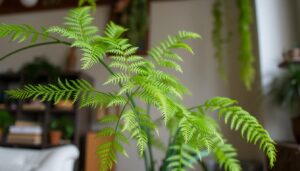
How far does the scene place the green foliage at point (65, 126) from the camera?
2.33 m

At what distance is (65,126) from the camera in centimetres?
235

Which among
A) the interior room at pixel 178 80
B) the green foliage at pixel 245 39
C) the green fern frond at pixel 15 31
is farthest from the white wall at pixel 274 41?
the green fern frond at pixel 15 31

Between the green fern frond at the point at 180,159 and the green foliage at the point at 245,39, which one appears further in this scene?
the green foliage at the point at 245,39

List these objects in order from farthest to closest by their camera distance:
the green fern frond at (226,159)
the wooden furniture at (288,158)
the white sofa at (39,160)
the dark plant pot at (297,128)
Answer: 1. the white sofa at (39,160)
2. the dark plant pot at (297,128)
3. the wooden furniture at (288,158)
4. the green fern frond at (226,159)

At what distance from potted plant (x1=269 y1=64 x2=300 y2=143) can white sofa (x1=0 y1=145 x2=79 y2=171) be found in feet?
4.92

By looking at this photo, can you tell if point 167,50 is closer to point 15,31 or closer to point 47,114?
point 15,31

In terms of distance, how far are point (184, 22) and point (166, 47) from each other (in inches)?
79.1

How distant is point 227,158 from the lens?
0.68m

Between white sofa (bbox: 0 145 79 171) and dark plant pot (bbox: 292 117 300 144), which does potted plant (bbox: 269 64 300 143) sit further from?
white sofa (bbox: 0 145 79 171)

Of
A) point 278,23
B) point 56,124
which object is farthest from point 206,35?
point 56,124

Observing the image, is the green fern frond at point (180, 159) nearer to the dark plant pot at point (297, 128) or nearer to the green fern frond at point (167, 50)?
the green fern frond at point (167, 50)

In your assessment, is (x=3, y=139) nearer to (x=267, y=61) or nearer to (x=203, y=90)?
(x=203, y=90)

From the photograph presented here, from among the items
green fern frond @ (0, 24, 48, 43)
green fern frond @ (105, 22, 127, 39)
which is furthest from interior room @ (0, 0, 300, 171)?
green fern frond @ (0, 24, 48, 43)

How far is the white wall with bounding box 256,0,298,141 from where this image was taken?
68.3 inches
